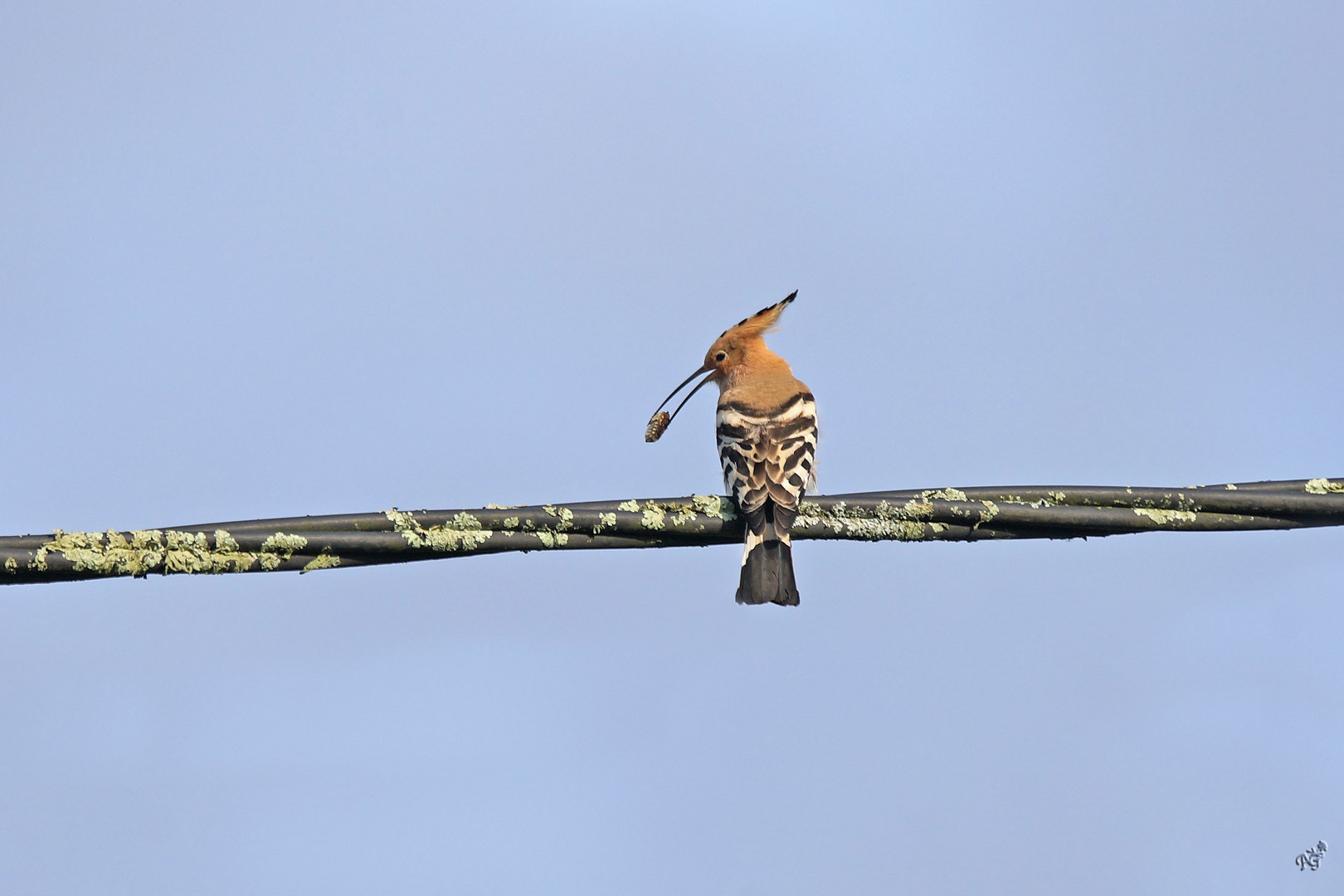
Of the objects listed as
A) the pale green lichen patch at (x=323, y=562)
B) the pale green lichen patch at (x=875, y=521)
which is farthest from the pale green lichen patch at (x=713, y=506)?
the pale green lichen patch at (x=323, y=562)

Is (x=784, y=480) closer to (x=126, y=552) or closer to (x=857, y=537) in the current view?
(x=857, y=537)

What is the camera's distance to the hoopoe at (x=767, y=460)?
14.5 ft

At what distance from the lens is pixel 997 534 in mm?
3510

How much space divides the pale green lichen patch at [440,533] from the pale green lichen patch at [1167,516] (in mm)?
1817

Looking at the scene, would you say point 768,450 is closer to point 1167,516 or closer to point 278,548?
point 1167,516

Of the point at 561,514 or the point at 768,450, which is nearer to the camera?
the point at 561,514

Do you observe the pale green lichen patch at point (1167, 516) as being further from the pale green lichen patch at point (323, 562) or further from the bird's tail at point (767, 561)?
the pale green lichen patch at point (323, 562)

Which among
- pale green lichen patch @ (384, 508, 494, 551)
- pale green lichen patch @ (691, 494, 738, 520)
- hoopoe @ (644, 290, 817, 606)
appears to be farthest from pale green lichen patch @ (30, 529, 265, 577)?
hoopoe @ (644, 290, 817, 606)

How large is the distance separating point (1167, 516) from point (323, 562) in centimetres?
226

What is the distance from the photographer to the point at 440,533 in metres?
3.28

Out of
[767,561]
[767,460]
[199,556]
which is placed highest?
[767,460]

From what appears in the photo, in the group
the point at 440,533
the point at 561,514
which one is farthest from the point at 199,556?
the point at 561,514

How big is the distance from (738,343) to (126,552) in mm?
4309

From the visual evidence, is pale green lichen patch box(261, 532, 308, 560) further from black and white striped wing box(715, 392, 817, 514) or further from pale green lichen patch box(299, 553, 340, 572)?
black and white striped wing box(715, 392, 817, 514)
